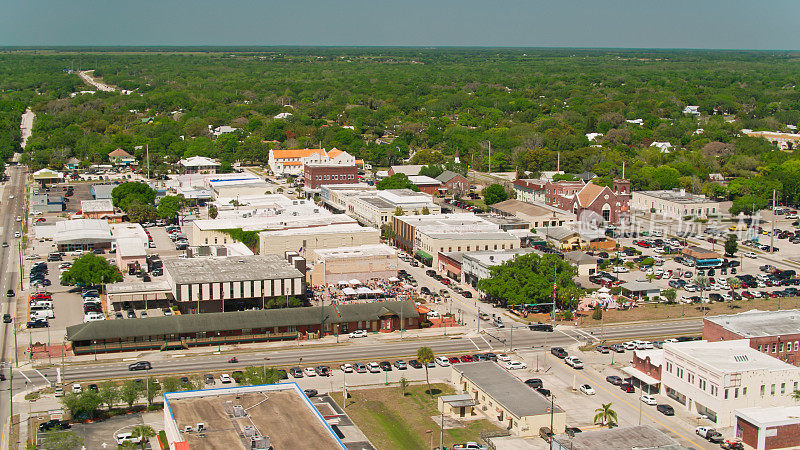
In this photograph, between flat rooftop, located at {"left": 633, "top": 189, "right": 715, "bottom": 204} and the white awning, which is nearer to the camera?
the white awning

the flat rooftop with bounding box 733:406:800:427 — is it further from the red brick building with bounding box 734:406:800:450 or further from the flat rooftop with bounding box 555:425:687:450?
the flat rooftop with bounding box 555:425:687:450

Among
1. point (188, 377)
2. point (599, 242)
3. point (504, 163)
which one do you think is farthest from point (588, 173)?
point (188, 377)

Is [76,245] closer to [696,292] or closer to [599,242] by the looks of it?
[599,242]

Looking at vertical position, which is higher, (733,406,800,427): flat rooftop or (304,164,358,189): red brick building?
(304,164,358,189): red brick building

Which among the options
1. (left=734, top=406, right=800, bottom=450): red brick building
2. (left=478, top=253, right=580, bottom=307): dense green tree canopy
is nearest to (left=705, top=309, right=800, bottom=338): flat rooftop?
(left=734, top=406, right=800, bottom=450): red brick building

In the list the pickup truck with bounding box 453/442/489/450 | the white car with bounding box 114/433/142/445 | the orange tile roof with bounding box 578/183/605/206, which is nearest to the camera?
the white car with bounding box 114/433/142/445

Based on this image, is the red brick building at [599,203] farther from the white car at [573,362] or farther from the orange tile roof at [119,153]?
the orange tile roof at [119,153]

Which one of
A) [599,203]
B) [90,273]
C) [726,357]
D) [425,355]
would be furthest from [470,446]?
[599,203]
